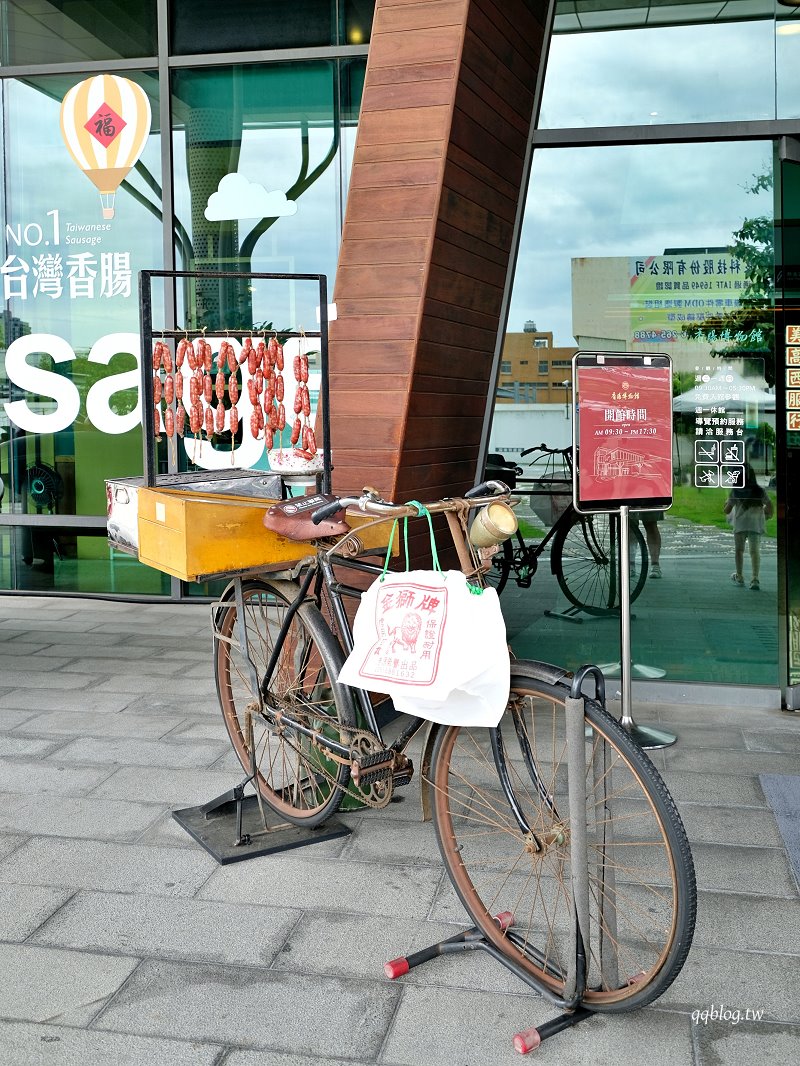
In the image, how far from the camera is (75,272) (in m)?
7.29

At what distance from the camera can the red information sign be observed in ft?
14.2

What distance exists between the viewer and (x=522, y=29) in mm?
4723

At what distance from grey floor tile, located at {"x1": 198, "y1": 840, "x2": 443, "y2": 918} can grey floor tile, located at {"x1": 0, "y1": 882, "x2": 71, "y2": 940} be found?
42 cm

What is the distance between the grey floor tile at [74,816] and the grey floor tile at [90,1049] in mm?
1108

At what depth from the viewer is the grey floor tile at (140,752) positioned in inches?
165

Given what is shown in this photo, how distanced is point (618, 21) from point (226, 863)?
4188mm

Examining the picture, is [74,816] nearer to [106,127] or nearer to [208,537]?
[208,537]

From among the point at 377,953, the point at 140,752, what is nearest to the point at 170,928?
the point at 377,953

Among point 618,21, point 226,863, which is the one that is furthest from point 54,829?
point 618,21

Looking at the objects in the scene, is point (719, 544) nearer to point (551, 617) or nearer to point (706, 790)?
point (551, 617)

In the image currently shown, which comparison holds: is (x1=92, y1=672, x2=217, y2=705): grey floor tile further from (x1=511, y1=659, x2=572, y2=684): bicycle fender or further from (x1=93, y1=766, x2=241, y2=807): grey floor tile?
(x1=511, y1=659, x2=572, y2=684): bicycle fender

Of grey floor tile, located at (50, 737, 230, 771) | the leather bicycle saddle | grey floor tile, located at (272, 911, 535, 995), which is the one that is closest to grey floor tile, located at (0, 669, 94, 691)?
grey floor tile, located at (50, 737, 230, 771)

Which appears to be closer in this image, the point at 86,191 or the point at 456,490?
the point at 456,490

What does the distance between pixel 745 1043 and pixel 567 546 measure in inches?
125
